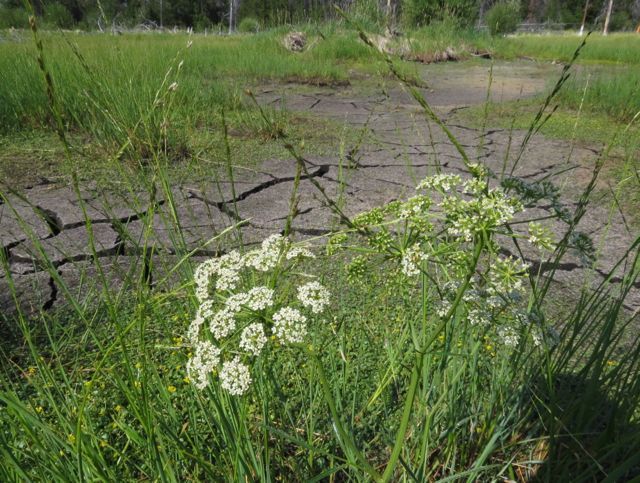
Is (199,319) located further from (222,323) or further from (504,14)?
(504,14)

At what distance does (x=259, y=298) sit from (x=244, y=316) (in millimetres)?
68

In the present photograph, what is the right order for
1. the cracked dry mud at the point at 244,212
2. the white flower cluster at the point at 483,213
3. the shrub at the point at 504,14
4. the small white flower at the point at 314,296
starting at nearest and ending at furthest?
the white flower cluster at the point at 483,213, the small white flower at the point at 314,296, the cracked dry mud at the point at 244,212, the shrub at the point at 504,14

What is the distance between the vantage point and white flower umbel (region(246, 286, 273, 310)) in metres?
0.67

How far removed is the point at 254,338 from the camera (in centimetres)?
68

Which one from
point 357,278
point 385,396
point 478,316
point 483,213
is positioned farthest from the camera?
point 385,396

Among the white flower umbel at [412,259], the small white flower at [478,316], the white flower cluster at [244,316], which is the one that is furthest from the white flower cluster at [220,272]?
the small white flower at [478,316]

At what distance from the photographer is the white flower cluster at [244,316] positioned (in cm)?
66

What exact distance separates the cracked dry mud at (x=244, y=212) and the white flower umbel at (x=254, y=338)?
0.24 meters

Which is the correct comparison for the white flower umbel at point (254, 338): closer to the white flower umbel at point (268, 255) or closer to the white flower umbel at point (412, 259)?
the white flower umbel at point (268, 255)

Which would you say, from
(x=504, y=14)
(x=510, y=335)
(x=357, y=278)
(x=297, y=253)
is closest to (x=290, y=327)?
(x=297, y=253)

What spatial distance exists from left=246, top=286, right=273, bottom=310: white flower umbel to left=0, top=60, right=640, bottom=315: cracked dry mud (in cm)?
20

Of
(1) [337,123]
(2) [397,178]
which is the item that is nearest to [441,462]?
(2) [397,178]

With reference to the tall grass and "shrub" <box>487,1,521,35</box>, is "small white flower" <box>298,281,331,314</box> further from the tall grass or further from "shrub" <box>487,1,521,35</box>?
"shrub" <box>487,1,521,35</box>

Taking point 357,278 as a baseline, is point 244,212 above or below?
below
